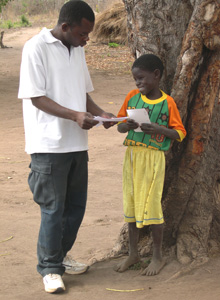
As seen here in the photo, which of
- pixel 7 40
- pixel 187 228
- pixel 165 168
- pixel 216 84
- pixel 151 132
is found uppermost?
pixel 216 84

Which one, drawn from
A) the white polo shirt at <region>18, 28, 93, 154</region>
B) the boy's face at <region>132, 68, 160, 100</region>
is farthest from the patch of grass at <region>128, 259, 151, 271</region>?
the boy's face at <region>132, 68, 160, 100</region>

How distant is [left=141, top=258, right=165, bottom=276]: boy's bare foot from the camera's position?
3.83 metres

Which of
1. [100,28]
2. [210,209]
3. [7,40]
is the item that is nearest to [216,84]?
[210,209]

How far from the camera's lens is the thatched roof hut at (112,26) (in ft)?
66.0

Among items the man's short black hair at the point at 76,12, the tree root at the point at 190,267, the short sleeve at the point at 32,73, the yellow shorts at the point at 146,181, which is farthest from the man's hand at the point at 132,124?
the tree root at the point at 190,267

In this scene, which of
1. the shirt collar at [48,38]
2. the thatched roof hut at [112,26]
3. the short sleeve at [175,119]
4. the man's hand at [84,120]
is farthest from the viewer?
the thatched roof hut at [112,26]

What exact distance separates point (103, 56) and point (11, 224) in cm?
1345

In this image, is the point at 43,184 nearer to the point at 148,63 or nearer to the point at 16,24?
the point at 148,63

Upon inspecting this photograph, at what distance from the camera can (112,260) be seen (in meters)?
4.20

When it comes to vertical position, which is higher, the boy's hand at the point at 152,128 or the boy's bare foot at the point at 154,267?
the boy's hand at the point at 152,128

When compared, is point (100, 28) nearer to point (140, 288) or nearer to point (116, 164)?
point (116, 164)

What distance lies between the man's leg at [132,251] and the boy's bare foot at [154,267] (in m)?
0.13

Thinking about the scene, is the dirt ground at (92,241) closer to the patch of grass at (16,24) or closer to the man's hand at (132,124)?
the man's hand at (132,124)

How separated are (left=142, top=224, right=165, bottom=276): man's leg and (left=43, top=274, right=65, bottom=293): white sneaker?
2.03 ft
